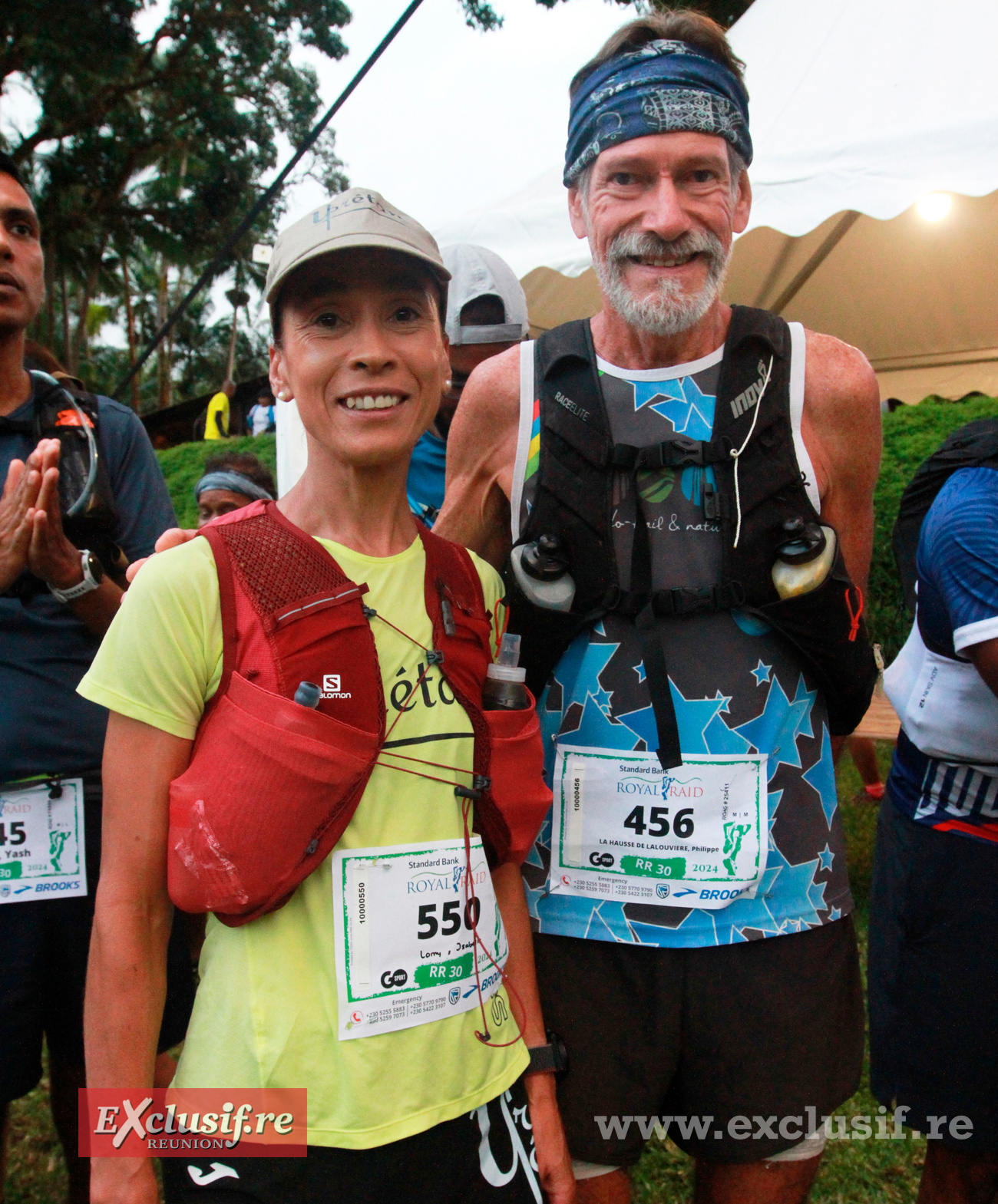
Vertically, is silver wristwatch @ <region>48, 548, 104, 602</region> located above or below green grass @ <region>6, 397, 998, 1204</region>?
above

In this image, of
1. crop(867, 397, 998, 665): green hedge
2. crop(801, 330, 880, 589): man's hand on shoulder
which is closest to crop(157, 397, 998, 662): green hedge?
crop(867, 397, 998, 665): green hedge

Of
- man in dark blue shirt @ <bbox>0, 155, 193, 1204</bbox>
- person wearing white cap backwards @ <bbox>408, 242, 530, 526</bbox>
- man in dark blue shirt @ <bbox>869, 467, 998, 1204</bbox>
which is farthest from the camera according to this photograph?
person wearing white cap backwards @ <bbox>408, 242, 530, 526</bbox>

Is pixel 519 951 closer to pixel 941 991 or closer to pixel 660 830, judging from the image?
pixel 660 830

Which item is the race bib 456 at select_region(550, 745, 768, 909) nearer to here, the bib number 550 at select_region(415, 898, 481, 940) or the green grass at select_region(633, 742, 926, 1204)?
the bib number 550 at select_region(415, 898, 481, 940)

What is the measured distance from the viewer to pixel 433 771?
1409 millimetres

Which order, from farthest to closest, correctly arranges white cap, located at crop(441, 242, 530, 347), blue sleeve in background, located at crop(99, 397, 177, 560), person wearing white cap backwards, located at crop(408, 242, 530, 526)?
white cap, located at crop(441, 242, 530, 347) → person wearing white cap backwards, located at crop(408, 242, 530, 526) → blue sleeve in background, located at crop(99, 397, 177, 560)

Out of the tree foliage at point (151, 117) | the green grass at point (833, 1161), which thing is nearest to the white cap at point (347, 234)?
the green grass at point (833, 1161)

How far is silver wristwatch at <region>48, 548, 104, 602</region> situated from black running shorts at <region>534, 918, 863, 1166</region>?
4.10ft

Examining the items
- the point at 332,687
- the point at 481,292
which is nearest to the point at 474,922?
the point at 332,687

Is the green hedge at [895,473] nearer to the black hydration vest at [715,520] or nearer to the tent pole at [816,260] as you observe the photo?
the tent pole at [816,260]

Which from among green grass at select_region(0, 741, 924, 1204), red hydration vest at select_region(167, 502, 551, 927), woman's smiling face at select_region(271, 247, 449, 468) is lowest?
green grass at select_region(0, 741, 924, 1204)

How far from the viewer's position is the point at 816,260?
6.45m

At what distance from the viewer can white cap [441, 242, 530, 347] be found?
312 cm

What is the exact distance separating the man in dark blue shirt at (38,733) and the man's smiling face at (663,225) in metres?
1.26
